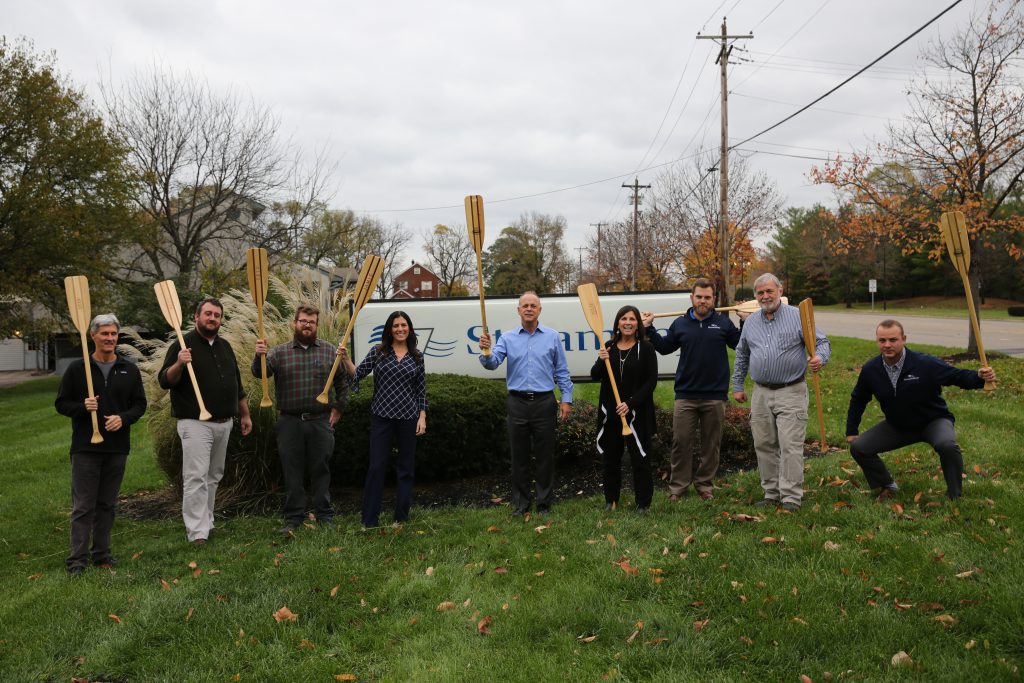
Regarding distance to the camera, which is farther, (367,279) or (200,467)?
(367,279)

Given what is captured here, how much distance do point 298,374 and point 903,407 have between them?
15.6ft

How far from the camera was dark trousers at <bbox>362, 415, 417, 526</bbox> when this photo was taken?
220 inches

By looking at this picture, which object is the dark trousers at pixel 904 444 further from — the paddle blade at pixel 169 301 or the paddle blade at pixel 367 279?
the paddle blade at pixel 169 301

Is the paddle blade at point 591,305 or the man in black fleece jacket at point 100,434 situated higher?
the paddle blade at point 591,305

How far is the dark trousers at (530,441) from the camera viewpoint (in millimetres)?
5699

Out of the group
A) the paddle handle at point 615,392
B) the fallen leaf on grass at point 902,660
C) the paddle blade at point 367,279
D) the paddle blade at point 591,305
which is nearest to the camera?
the fallen leaf on grass at point 902,660

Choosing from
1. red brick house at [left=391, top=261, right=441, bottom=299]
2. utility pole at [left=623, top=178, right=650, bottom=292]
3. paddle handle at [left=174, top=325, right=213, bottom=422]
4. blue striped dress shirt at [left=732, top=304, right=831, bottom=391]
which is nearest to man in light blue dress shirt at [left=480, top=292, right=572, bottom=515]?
blue striped dress shirt at [left=732, top=304, right=831, bottom=391]

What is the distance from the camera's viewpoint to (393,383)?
219 inches

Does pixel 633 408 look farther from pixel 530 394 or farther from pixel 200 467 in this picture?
pixel 200 467

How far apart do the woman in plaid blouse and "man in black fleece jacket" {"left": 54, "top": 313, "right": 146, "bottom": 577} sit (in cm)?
160

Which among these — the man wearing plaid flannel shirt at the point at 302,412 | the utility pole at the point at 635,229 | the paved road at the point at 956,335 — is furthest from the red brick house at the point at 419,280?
the man wearing plaid flannel shirt at the point at 302,412

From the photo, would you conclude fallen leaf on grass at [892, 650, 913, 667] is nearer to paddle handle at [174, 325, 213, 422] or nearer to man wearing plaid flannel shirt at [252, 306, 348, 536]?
man wearing plaid flannel shirt at [252, 306, 348, 536]

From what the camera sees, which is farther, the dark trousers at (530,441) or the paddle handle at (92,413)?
the dark trousers at (530,441)

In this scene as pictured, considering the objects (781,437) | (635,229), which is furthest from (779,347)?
(635,229)
